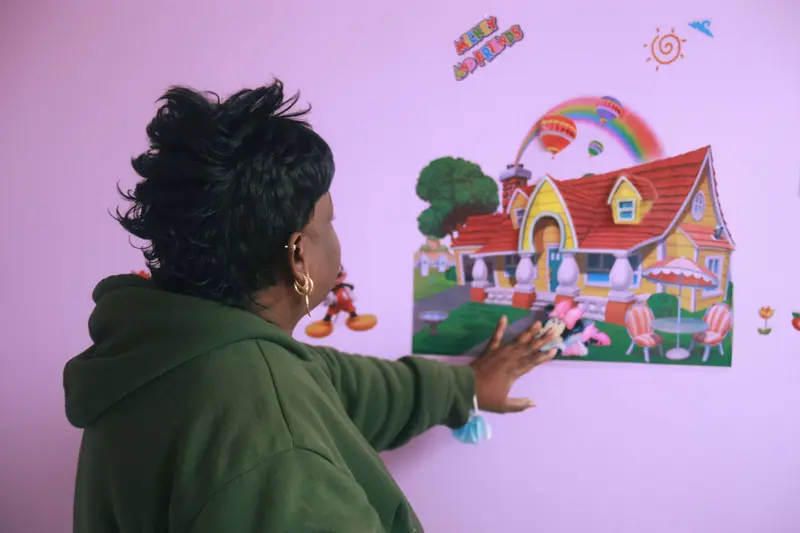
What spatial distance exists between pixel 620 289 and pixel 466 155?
0.35 m

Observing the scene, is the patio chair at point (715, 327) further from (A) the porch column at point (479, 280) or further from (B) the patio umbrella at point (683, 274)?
(A) the porch column at point (479, 280)

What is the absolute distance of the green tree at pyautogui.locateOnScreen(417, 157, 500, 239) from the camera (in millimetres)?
932

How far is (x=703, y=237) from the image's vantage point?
0.87 meters

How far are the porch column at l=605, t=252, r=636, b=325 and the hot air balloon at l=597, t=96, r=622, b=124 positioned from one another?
232 mm

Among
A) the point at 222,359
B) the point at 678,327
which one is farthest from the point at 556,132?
the point at 222,359

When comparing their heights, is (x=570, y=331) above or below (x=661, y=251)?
below

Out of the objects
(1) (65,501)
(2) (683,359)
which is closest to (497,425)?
(2) (683,359)

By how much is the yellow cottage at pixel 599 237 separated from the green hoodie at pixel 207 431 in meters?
0.42

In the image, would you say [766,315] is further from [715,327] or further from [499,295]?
[499,295]

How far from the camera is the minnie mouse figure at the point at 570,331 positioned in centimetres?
90

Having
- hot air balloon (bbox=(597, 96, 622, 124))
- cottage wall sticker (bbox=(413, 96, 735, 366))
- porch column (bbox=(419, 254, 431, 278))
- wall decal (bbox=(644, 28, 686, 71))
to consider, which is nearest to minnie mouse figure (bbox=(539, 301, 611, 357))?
cottage wall sticker (bbox=(413, 96, 735, 366))

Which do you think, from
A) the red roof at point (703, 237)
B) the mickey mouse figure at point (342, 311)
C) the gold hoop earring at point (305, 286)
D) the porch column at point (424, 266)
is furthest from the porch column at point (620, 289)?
the gold hoop earring at point (305, 286)

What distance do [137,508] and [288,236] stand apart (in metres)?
0.33

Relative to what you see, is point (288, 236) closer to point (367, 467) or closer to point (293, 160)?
point (293, 160)
